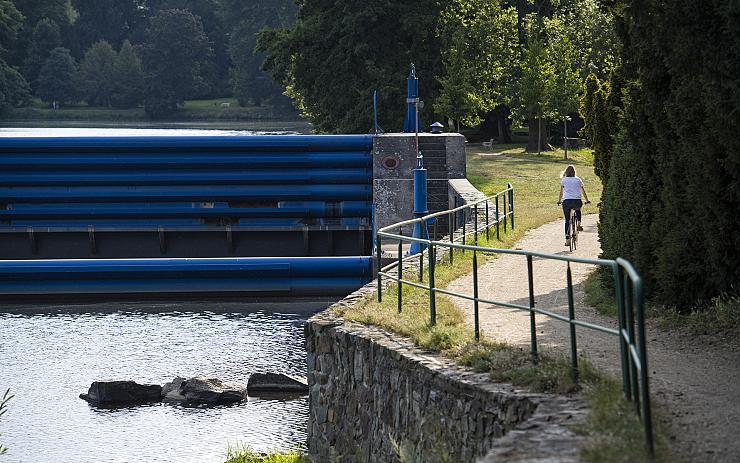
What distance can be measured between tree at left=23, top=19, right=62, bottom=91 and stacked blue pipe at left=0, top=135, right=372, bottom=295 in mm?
106595

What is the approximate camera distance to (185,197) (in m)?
28.6

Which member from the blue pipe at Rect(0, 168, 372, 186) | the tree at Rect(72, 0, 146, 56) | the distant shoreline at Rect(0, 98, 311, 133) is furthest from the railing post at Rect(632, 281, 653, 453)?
the tree at Rect(72, 0, 146, 56)

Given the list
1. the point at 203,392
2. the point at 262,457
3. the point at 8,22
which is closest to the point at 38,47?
the point at 8,22

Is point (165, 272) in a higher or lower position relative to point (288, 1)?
lower

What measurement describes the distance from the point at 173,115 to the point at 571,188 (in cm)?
11582

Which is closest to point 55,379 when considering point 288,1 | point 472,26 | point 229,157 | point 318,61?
point 229,157

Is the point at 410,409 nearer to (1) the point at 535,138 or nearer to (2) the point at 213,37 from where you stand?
(1) the point at 535,138

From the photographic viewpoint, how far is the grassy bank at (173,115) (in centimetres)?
12662

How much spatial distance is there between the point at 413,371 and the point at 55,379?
9.16m

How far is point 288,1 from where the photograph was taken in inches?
5881

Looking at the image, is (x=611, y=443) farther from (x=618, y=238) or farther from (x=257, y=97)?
(x=257, y=97)

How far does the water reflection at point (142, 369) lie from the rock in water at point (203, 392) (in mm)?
268

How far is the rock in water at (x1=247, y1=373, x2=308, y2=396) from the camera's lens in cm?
Result: 1794

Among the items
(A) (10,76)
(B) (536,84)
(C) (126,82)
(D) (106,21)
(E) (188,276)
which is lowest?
(E) (188,276)
